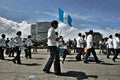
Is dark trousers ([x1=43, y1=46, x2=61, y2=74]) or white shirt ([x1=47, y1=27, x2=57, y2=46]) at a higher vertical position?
white shirt ([x1=47, y1=27, x2=57, y2=46])

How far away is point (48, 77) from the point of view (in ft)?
32.7

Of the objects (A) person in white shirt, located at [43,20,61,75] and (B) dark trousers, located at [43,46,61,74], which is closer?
(B) dark trousers, located at [43,46,61,74]

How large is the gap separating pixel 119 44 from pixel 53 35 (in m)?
7.35

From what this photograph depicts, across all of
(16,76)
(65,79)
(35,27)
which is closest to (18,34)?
(16,76)

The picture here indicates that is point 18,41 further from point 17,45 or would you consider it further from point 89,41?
point 89,41

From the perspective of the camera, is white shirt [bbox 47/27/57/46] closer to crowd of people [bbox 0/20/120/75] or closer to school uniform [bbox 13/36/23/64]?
crowd of people [bbox 0/20/120/75]

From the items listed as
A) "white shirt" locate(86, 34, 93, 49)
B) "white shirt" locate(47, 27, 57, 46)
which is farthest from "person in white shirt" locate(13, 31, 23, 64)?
"white shirt" locate(47, 27, 57, 46)

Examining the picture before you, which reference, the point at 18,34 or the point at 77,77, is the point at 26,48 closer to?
the point at 18,34

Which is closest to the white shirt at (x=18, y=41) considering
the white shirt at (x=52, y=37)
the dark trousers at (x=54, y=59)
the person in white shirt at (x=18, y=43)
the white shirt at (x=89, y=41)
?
the person in white shirt at (x=18, y=43)

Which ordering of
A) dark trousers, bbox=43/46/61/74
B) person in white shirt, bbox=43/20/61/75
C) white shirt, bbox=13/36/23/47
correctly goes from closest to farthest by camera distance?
dark trousers, bbox=43/46/61/74
person in white shirt, bbox=43/20/61/75
white shirt, bbox=13/36/23/47

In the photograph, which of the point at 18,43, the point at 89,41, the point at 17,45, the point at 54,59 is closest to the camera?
the point at 54,59

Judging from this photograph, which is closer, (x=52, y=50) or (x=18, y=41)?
(x=52, y=50)

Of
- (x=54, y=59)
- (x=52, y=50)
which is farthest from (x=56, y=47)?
(x=54, y=59)

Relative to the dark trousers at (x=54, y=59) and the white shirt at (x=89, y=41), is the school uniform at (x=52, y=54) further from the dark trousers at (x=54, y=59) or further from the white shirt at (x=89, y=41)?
the white shirt at (x=89, y=41)
